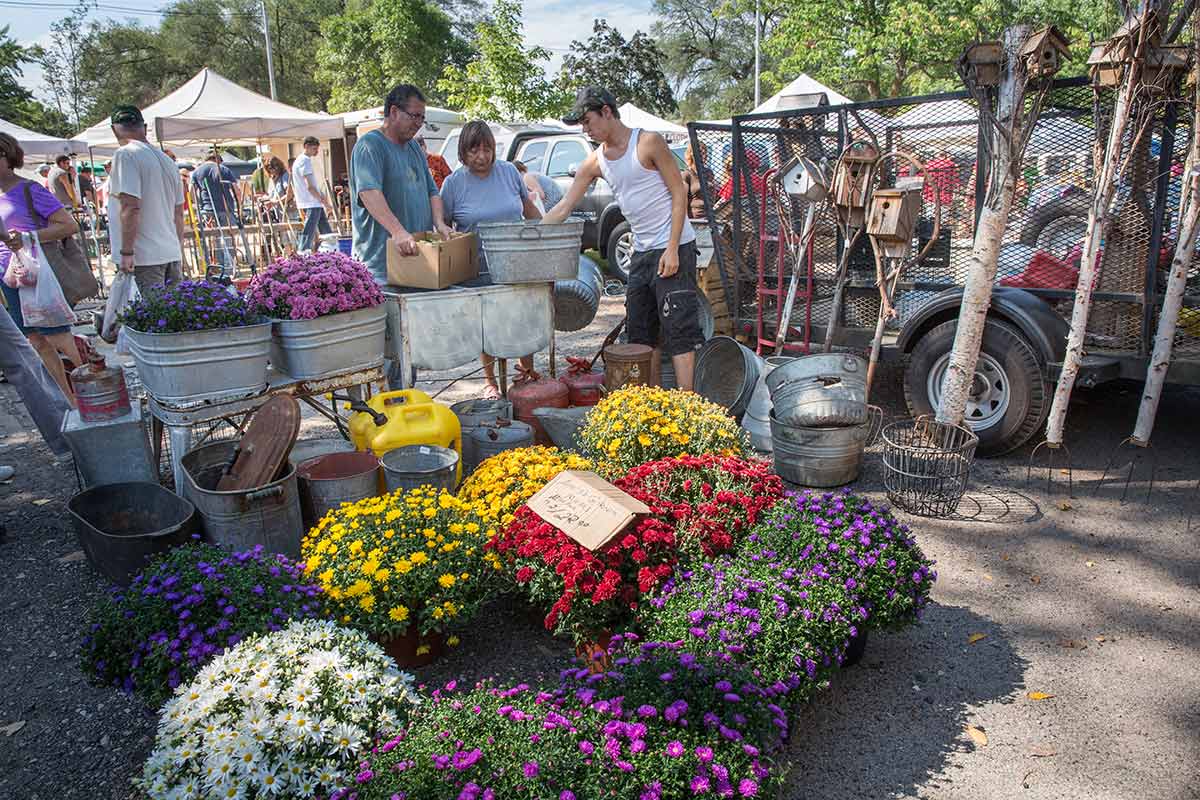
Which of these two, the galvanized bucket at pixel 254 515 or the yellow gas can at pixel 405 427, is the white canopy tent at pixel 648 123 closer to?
the yellow gas can at pixel 405 427

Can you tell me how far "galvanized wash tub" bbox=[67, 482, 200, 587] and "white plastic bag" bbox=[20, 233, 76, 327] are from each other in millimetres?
2321

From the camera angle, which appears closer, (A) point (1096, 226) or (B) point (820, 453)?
(A) point (1096, 226)

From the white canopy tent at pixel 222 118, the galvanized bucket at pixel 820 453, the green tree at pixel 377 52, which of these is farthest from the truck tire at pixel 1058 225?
the green tree at pixel 377 52

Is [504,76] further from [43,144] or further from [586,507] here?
[586,507]

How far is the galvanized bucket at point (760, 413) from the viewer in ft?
17.5

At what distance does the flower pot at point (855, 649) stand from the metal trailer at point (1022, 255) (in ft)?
8.07

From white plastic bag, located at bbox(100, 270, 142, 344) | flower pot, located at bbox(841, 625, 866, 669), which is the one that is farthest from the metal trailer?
white plastic bag, located at bbox(100, 270, 142, 344)

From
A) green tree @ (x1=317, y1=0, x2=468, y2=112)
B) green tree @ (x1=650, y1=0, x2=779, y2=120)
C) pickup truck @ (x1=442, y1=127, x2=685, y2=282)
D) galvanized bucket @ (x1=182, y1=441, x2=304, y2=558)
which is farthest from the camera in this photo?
green tree @ (x1=650, y1=0, x2=779, y2=120)

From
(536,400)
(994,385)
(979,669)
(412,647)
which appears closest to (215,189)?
(536,400)

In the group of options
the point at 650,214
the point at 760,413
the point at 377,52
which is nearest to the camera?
the point at 650,214

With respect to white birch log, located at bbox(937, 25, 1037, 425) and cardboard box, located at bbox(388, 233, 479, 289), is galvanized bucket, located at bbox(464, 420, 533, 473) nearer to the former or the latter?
cardboard box, located at bbox(388, 233, 479, 289)

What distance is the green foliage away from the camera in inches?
826

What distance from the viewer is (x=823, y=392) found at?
15.5 feet

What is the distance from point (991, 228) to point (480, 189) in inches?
126
